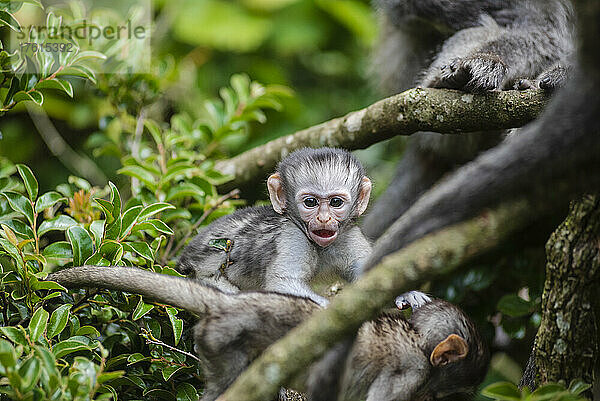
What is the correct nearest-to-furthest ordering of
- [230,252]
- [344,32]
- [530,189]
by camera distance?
[530,189] < [230,252] < [344,32]

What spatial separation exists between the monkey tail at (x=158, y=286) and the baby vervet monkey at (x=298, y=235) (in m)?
0.50

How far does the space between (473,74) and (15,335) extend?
A: 1.98 m

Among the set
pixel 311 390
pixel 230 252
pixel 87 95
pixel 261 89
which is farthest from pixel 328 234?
pixel 87 95

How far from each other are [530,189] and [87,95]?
17.5 ft

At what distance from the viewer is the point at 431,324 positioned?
7.43 feet

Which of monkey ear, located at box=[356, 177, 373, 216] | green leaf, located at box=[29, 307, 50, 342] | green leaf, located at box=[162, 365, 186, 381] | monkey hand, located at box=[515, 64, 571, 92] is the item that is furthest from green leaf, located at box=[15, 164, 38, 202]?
monkey hand, located at box=[515, 64, 571, 92]

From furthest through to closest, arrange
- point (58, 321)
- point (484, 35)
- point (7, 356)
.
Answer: point (484, 35) < point (58, 321) < point (7, 356)

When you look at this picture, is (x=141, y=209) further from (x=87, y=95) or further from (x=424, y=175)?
(x=87, y=95)

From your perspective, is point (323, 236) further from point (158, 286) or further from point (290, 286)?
point (158, 286)

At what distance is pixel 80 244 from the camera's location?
2396 mm

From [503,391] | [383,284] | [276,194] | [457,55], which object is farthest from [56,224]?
[457,55]

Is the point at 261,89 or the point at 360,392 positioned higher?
the point at 261,89

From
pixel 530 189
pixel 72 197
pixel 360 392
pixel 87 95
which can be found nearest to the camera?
pixel 530 189

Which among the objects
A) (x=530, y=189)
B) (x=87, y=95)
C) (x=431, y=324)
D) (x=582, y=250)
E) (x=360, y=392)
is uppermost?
(x=530, y=189)
